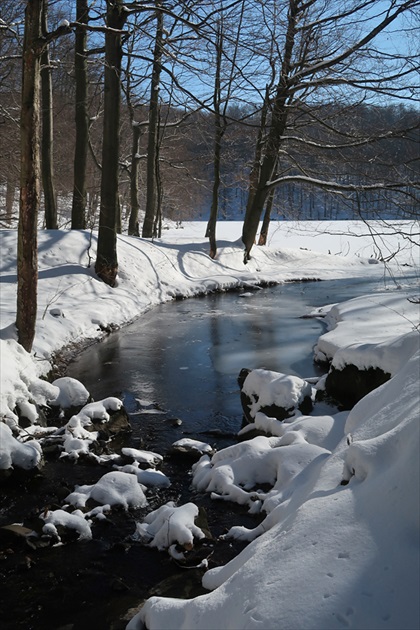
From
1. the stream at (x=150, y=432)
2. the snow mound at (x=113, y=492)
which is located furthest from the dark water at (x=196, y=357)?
the snow mound at (x=113, y=492)

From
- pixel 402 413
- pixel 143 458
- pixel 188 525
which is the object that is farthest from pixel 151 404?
pixel 402 413

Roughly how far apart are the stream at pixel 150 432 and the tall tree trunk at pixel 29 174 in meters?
1.56

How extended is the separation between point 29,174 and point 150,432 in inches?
146

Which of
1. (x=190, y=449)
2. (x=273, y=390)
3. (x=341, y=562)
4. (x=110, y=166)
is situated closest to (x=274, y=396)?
(x=273, y=390)

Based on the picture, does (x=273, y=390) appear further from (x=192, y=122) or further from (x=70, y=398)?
(x=192, y=122)

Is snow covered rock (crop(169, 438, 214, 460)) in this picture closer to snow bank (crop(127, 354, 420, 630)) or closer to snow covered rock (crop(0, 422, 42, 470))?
snow covered rock (crop(0, 422, 42, 470))

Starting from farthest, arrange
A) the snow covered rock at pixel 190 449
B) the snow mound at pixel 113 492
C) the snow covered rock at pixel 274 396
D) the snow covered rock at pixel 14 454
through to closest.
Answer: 1. the snow covered rock at pixel 274 396
2. the snow covered rock at pixel 190 449
3. the snow covered rock at pixel 14 454
4. the snow mound at pixel 113 492

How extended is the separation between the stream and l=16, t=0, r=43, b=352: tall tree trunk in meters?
1.56

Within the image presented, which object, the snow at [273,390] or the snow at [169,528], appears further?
the snow at [273,390]

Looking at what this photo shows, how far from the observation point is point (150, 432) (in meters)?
7.34

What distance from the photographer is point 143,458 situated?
6.38 m

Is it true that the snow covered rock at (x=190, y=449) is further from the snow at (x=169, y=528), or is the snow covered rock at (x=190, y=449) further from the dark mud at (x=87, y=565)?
the snow at (x=169, y=528)

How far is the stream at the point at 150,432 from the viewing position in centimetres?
421

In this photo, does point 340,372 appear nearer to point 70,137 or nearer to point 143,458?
point 143,458
